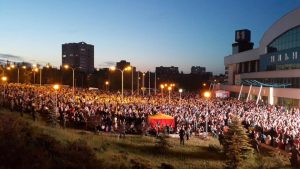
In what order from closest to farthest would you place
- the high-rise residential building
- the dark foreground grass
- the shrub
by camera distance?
the dark foreground grass < the shrub < the high-rise residential building

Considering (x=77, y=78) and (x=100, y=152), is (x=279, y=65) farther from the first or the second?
(x=77, y=78)

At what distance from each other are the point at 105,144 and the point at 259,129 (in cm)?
1362

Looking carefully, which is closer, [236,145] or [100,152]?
[236,145]

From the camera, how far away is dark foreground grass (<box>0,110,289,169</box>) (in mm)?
14288

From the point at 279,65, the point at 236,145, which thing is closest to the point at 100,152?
the point at 236,145

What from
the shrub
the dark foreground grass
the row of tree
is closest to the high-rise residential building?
the dark foreground grass

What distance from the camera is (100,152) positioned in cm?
2036

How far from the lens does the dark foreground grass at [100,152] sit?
46.9 feet

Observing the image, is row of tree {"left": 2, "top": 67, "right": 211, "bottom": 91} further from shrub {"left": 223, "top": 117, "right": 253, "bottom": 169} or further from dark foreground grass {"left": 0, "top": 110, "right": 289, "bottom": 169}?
shrub {"left": 223, "top": 117, "right": 253, "bottom": 169}

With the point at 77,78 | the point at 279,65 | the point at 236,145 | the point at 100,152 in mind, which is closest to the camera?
the point at 236,145

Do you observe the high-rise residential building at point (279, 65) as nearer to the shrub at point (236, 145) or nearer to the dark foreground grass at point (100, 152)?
the dark foreground grass at point (100, 152)

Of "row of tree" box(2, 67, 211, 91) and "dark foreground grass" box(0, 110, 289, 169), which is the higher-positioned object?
"row of tree" box(2, 67, 211, 91)

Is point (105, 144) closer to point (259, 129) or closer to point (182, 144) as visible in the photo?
point (182, 144)

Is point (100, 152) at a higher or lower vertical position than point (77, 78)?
lower
